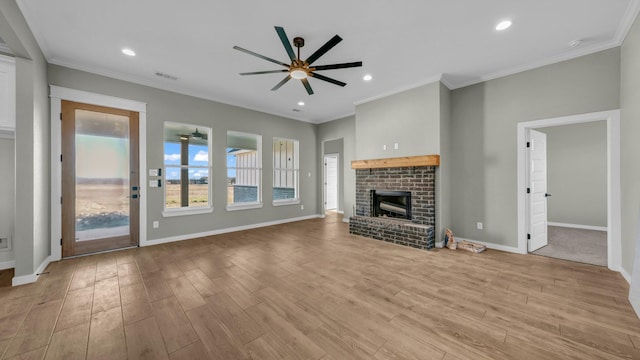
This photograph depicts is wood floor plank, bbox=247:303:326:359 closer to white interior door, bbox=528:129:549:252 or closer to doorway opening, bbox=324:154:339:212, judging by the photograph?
white interior door, bbox=528:129:549:252

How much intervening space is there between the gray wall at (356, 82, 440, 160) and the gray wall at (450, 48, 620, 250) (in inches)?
23.8

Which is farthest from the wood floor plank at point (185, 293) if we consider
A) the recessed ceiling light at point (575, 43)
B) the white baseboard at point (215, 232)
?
the recessed ceiling light at point (575, 43)

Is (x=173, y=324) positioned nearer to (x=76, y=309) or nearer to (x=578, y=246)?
(x=76, y=309)

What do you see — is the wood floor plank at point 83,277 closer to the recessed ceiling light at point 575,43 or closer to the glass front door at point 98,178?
the glass front door at point 98,178

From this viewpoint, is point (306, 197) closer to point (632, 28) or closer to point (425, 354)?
point (425, 354)

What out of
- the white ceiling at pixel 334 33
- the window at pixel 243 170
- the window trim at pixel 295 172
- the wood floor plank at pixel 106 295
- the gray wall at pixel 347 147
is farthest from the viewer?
the gray wall at pixel 347 147

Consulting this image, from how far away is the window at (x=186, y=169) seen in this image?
4480mm

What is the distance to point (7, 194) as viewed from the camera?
2.99 metres

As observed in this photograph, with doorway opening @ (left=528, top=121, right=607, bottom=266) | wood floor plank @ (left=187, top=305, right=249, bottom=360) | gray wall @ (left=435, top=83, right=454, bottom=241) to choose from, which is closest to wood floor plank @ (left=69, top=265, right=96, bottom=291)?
wood floor plank @ (left=187, top=305, right=249, bottom=360)

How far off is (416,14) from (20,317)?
470cm

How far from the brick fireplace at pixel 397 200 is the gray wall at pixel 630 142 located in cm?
200

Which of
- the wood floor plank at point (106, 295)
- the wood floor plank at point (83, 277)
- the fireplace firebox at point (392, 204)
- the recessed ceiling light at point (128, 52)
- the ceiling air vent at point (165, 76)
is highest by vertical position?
the ceiling air vent at point (165, 76)

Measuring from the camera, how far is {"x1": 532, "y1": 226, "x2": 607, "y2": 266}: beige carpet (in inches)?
134

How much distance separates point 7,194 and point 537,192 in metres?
7.75
